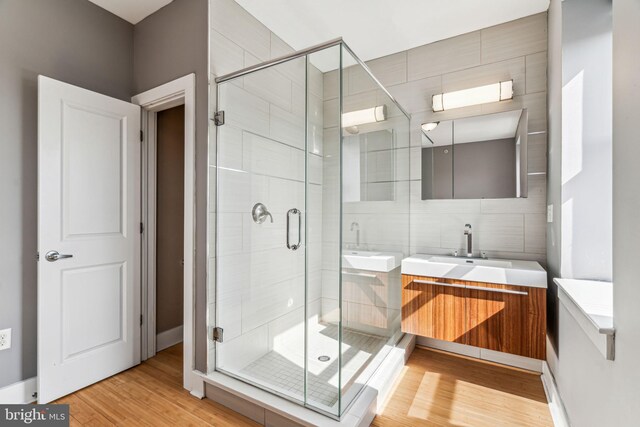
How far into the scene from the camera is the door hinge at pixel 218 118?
205cm

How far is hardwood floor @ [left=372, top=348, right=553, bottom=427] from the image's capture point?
177 centimetres

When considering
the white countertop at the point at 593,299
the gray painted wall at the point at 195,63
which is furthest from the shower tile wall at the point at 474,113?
the gray painted wall at the point at 195,63

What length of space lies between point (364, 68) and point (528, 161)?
1.48 meters

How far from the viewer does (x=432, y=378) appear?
7.26 feet

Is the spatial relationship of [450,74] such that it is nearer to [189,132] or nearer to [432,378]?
[189,132]

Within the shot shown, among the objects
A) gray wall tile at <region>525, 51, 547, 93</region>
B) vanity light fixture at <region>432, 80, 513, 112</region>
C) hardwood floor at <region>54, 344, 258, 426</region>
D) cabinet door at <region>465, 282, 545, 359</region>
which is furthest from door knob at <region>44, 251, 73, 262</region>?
gray wall tile at <region>525, 51, 547, 93</region>

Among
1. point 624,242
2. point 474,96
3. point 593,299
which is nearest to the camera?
point 624,242

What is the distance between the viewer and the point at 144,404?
74.4 inches

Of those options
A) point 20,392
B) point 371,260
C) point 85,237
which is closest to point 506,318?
point 371,260

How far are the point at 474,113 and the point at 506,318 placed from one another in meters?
1.64

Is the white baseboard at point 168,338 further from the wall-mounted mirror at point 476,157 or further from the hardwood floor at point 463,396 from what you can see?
the wall-mounted mirror at point 476,157

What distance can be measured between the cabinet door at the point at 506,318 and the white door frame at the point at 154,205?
6.38 ft

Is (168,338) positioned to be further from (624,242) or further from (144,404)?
(624,242)

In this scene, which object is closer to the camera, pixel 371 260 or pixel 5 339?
pixel 5 339
